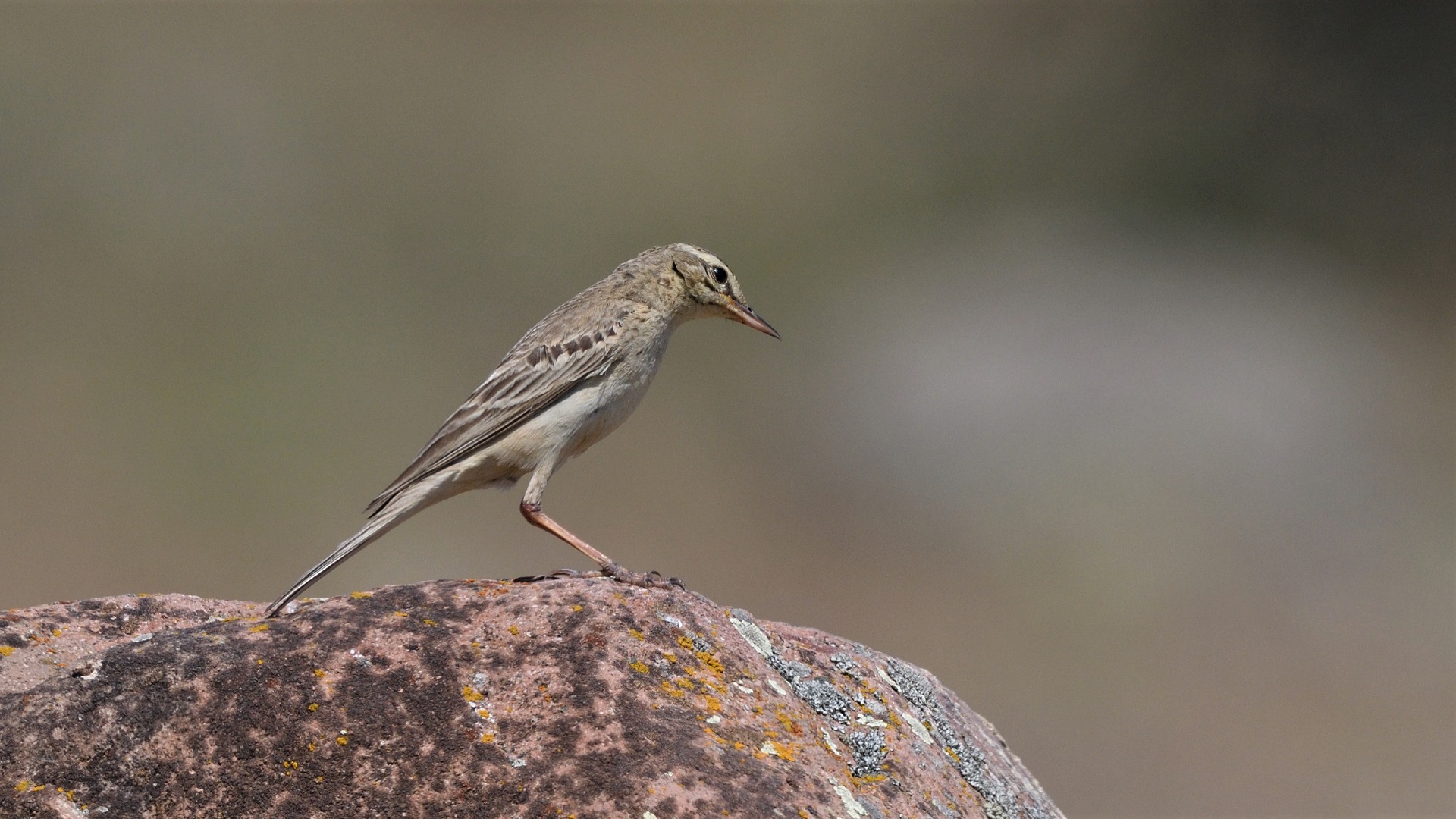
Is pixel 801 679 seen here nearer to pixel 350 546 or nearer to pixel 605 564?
pixel 605 564

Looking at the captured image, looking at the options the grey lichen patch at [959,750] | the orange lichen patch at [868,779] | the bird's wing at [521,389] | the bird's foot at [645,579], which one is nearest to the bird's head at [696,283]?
the bird's wing at [521,389]

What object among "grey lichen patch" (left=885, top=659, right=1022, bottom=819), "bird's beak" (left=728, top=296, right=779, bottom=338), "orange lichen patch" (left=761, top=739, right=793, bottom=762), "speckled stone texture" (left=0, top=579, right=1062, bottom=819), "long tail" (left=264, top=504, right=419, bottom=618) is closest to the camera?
"speckled stone texture" (left=0, top=579, right=1062, bottom=819)

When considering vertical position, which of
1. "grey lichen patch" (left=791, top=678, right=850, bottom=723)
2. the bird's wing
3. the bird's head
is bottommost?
"grey lichen patch" (left=791, top=678, right=850, bottom=723)

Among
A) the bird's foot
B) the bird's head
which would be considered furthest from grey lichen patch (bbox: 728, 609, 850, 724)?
the bird's head

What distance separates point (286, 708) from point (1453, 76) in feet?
125

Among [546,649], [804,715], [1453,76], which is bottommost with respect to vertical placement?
[546,649]

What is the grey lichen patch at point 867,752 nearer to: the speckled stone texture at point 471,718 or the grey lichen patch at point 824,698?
the speckled stone texture at point 471,718

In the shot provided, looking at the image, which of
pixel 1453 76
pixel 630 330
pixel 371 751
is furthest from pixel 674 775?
pixel 1453 76

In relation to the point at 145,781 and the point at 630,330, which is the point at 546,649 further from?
the point at 630,330

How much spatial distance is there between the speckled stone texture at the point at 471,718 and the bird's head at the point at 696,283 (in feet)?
9.23

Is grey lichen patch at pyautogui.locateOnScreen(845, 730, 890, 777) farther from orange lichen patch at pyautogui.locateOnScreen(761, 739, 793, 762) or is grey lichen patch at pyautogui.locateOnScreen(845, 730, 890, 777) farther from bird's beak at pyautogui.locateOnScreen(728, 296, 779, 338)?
bird's beak at pyautogui.locateOnScreen(728, 296, 779, 338)

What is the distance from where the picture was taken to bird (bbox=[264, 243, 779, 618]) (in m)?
6.87

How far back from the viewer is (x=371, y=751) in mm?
4180

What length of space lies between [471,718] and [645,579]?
1.49m
